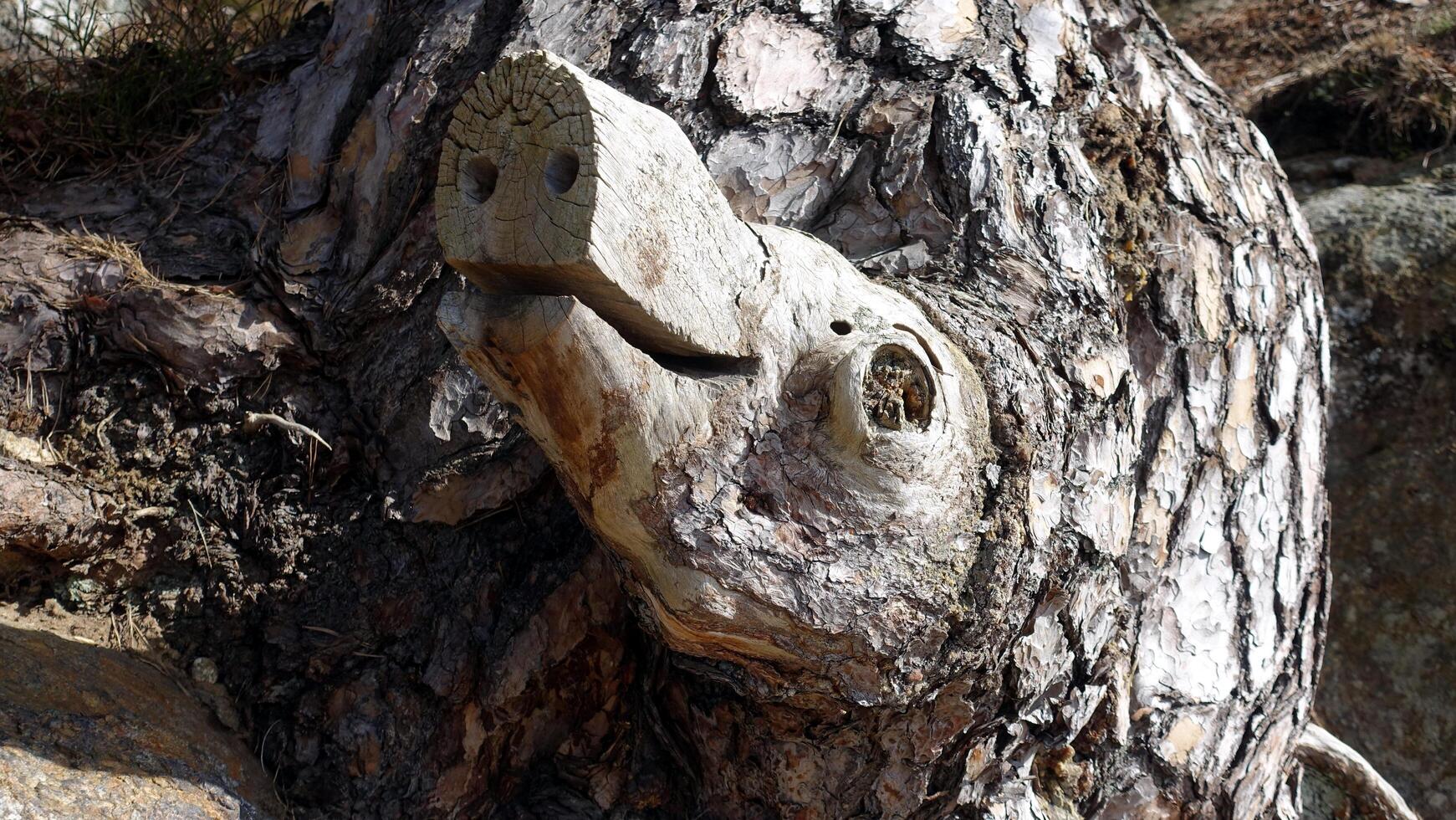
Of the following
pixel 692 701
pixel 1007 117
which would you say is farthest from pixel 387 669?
pixel 1007 117

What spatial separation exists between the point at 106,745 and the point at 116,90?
1808 millimetres

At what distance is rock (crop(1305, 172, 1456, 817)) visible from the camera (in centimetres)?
349

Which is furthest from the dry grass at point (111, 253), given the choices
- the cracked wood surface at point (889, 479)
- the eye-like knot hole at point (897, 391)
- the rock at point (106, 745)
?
the eye-like knot hole at point (897, 391)

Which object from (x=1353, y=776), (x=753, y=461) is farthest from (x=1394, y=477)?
(x=753, y=461)

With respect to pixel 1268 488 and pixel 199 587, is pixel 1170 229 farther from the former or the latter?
pixel 199 587

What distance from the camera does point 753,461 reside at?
1.64 m

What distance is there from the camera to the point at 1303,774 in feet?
9.82

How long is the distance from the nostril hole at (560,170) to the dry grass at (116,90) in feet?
6.22

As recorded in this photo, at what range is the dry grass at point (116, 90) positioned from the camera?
108 inches

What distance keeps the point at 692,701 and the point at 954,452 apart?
0.75 metres

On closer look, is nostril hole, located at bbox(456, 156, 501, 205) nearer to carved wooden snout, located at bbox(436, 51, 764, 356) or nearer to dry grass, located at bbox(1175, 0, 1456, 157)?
carved wooden snout, located at bbox(436, 51, 764, 356)

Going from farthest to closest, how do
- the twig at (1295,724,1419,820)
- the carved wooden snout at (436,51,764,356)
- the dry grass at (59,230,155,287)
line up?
the twig at (1295,724,1419,820) < the dry grass at (59,230,155,287) < the carved wooden snout at (436,51,764,356)

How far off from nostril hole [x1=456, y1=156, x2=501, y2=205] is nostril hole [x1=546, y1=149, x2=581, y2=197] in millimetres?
118

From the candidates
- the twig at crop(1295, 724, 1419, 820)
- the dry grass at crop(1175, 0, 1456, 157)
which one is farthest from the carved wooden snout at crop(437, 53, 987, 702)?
the dry grass at crop(1175, 0, 1456, 157)
